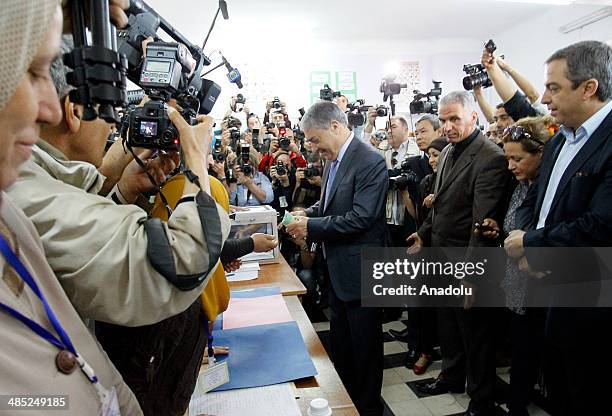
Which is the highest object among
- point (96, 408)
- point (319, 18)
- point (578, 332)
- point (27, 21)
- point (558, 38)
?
point (319, 18)

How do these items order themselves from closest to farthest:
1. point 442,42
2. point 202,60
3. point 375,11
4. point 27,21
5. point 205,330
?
point 27,21
point 205,330
point 202,60
point 375,11
point 442,42

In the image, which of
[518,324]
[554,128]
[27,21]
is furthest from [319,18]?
[27,21]

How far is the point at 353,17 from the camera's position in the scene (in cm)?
603

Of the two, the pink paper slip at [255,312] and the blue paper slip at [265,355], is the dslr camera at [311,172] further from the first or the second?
the blue paper slip at [265,355]

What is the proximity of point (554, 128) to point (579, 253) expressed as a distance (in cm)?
75

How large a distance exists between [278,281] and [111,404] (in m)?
1.29

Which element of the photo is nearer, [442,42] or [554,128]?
[554,128]

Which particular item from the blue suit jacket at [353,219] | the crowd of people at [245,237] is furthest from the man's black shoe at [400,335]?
the blue suit jacket at [353,219]

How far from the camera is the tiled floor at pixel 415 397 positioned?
6.93 feet

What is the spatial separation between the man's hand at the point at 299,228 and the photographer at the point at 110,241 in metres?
1.31

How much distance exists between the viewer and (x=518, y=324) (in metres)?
1.90

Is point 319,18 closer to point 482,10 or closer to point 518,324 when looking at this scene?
point 482,10

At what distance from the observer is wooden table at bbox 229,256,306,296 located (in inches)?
69.1

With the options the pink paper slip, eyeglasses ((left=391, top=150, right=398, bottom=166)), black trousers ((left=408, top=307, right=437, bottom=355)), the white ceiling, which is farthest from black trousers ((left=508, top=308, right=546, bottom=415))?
the white ceiling
